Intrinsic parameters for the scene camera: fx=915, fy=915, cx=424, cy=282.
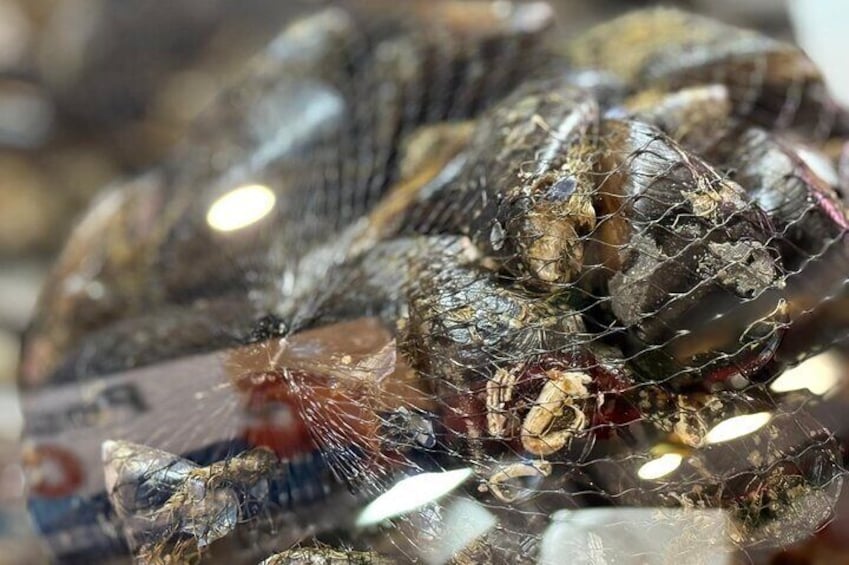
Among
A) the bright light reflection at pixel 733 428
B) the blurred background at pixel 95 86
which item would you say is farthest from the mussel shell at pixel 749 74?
the blurred background at pixel 95 86

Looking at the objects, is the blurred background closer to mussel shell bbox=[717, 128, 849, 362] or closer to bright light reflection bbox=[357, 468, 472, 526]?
mussel shell bbox=[717, 128, 849, 362]

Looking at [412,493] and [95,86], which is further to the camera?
[95,86]

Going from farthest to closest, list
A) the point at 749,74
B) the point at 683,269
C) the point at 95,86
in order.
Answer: the point at 95,86, the point at 749,74, the point at 683,269

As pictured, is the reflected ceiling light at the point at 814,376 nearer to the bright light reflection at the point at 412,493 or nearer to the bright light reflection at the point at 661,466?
the bright light reflection at the point at 661,466

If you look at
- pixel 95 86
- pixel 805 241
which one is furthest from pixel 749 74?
pixel 95 86

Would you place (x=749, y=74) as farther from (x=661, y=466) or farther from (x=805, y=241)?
(x=661, y=466)

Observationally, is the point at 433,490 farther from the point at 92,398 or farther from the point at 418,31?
the point at 418,31
